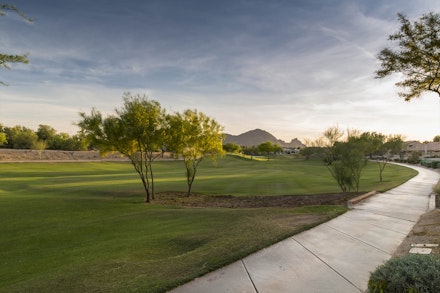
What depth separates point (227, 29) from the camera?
23344mm

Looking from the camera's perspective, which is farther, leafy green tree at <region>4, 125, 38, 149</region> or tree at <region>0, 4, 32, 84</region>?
leafy green tree at <region>4, 125, 38, 149</region>

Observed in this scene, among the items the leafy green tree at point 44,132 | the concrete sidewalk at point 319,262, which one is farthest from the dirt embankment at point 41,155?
the concrete sidewalk at point 319,262

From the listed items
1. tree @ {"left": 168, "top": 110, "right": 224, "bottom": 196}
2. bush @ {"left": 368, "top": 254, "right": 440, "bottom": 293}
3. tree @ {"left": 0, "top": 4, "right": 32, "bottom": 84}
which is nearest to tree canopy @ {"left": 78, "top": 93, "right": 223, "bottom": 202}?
tree @ {"left": 168, "top": 110, "right": 224, "bottom": 196}

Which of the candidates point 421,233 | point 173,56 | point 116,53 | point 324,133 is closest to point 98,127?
point 116,53

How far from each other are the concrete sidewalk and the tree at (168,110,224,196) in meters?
18.4

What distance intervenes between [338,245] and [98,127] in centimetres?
2098

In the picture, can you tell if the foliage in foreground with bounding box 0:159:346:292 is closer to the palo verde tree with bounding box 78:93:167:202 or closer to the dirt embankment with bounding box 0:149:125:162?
the palo verde tree with bounding box 78:93:167:202

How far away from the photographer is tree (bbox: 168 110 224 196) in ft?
87.5

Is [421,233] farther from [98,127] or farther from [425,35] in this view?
[98,127]

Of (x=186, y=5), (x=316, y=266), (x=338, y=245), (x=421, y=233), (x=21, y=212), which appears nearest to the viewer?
(x=316, y=266)

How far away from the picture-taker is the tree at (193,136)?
2667cm

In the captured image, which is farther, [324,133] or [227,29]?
[324,133]

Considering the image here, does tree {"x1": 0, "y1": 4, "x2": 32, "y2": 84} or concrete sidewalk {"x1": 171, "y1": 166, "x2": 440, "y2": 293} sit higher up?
tree {"x1": 0, "y1": 4, "x2": 32, "y2": 84}

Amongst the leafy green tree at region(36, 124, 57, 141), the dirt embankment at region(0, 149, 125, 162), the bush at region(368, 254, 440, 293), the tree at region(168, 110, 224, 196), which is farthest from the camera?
the leafy green tree at region(36, 124, 57, 141)
